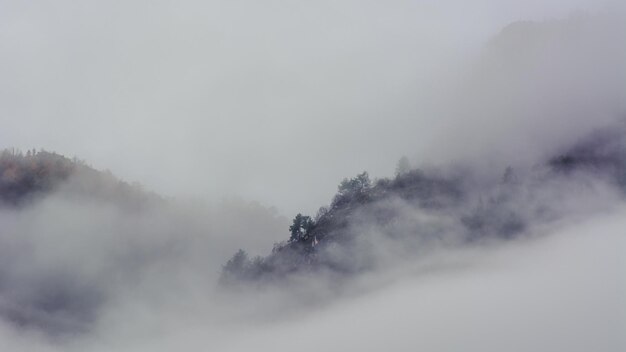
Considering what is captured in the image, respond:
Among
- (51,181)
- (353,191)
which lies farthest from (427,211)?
(51,181)

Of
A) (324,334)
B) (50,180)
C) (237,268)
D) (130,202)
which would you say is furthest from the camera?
(130,202)

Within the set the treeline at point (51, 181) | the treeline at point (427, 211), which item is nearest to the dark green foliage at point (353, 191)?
the treeline at point (427, 211)

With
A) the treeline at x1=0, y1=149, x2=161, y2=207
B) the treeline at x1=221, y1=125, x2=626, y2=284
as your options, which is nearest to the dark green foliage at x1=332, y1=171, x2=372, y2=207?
the treeline at x1=221, y1=125, x2=626, y2=284

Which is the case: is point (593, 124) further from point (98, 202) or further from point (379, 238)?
point (98, 202)

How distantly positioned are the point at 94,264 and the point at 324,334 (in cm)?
2630

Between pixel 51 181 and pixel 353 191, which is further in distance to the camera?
pixel 51 181

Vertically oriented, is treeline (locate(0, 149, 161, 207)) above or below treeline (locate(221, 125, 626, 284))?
above

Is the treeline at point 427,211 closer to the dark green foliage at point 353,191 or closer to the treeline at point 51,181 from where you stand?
the dark green foliage at point 353,191

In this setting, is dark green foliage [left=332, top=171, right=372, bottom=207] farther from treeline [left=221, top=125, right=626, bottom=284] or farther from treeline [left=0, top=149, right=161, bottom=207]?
treeline [left=0, top=149, right=161, bottom=207]

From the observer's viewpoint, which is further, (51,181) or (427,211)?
(51,181)

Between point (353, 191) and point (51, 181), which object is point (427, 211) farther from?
point (51, 181)

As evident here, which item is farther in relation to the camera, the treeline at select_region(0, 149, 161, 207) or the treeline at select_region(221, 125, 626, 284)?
the treeline at select_region(0, 149, 161, 207)

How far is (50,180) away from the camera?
81.7 metres

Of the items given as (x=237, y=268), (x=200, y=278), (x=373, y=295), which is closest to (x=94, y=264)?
(x=200, y=278)
